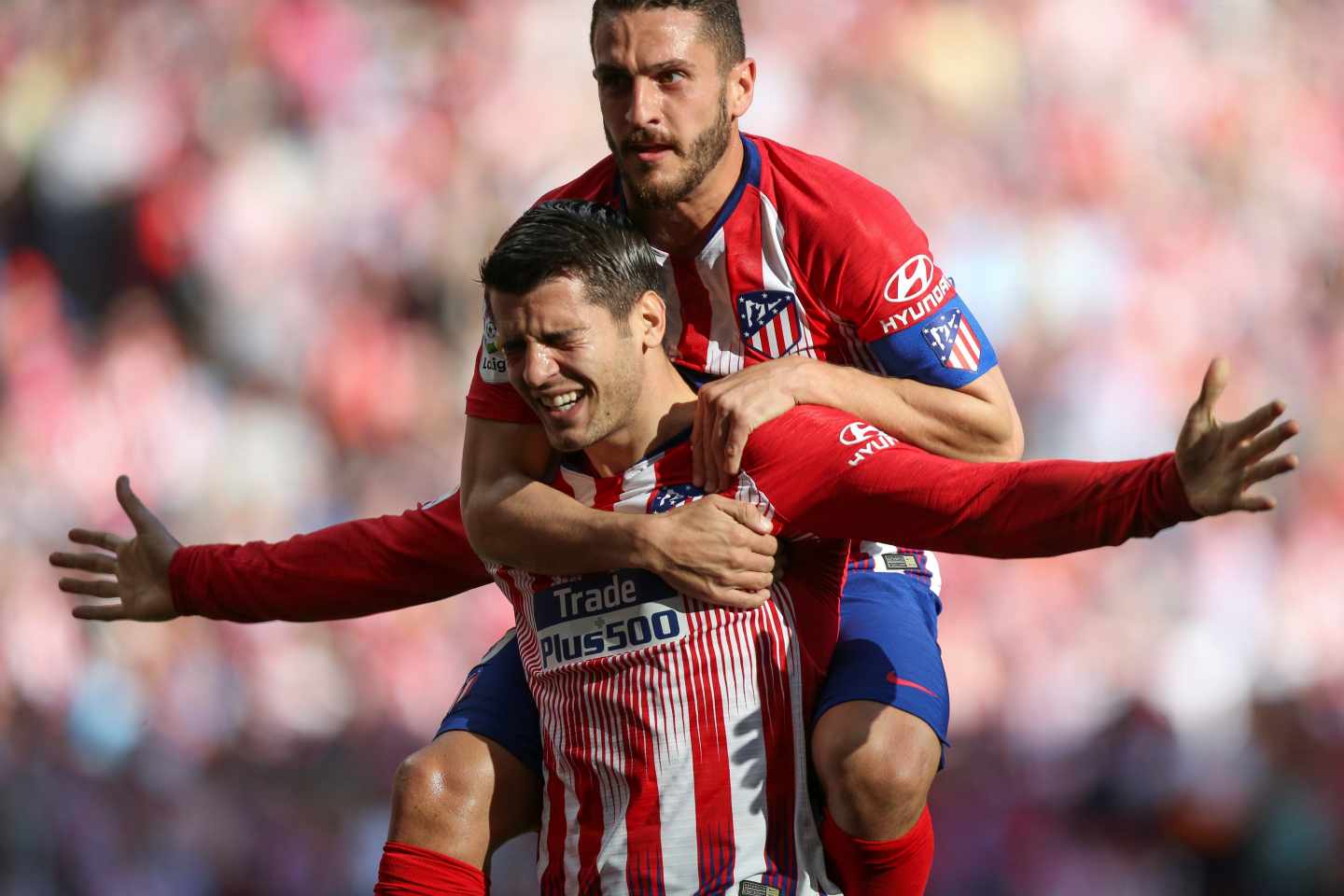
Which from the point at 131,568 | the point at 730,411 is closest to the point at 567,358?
the point at 730,411

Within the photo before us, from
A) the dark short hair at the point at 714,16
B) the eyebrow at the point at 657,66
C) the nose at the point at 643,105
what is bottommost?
the nose at the point at 643,105

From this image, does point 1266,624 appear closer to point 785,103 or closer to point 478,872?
point 785,103

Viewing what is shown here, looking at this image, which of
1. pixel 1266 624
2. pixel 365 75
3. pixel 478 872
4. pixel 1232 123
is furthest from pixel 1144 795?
pixel 365 75

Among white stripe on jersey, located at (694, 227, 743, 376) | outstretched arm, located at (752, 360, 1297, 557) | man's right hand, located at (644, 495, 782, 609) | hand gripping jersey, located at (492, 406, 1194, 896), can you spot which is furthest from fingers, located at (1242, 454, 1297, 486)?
white stripe on jersey, located at (694, 227, 743, 376)

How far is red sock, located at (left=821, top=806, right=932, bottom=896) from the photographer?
8.55 feet

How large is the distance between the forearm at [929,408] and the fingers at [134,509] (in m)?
1.52

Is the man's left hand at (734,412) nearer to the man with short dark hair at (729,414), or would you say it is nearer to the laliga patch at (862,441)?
the man with short dark hair at (729,414)

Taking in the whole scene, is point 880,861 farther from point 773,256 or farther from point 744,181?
point 744,181

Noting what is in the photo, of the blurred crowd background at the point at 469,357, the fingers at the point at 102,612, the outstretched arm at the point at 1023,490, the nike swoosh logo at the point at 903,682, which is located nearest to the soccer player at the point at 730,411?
the nike swoosh logo at the point at 903,682

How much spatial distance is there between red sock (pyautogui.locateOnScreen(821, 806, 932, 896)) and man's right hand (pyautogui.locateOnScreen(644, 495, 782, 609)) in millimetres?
403

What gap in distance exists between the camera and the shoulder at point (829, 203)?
2.94 m

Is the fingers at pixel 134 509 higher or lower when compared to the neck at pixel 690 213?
lower

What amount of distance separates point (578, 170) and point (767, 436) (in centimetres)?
239

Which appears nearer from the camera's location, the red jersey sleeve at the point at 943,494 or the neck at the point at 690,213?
the red jersey sleeve at the point at 943,494
